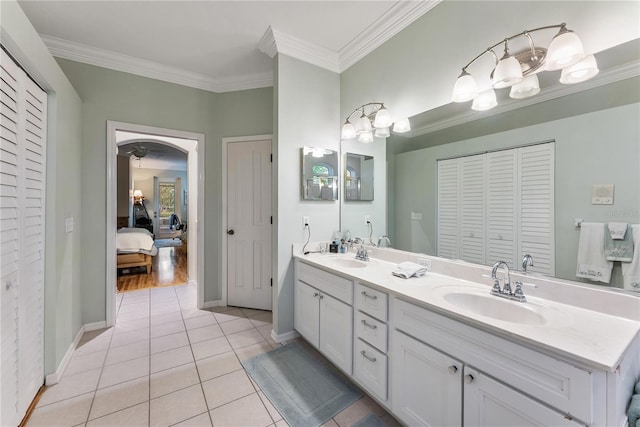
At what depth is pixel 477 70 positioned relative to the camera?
1582mm

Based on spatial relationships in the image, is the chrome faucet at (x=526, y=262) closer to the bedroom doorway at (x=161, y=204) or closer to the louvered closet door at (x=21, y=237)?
the louvered closet door at (x=21, y=237)

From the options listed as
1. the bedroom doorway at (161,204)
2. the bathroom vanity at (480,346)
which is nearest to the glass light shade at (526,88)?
the bathroom vanity at (480,346)

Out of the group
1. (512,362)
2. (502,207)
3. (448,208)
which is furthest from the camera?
(448,208)

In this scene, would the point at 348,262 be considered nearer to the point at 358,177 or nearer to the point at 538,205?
the point at 358,177

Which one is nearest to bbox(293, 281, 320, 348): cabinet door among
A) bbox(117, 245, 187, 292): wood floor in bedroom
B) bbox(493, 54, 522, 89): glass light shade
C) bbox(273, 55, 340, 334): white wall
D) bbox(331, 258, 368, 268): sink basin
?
bbox(273, 55, 340, 334): white wall

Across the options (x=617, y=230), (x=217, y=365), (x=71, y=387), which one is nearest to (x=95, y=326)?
(x=71, y=387)

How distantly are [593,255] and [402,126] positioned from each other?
4.47ft

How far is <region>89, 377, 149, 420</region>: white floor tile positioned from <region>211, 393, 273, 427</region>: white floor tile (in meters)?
0.54

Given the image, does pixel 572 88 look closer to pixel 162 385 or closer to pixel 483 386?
pixel 483 386

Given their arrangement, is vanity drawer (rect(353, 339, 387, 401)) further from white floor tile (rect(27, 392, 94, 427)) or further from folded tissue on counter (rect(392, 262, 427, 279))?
white floor tile (rect(27, 392, 94, 427))

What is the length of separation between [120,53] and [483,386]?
12.5 feet

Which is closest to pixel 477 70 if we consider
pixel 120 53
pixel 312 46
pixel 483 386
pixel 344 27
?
pixel 344 27

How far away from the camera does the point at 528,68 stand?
4.42 feet

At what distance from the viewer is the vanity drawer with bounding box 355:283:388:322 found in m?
1.47
